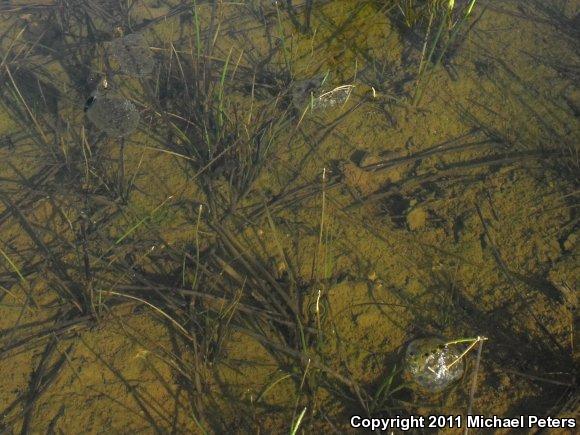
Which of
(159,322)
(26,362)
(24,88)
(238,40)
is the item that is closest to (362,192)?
(159,322)

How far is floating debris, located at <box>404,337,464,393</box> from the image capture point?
2051 mm

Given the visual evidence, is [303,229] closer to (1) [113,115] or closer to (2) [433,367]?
(2) [433,367]

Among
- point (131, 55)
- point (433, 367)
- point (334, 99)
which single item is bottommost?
point (433, 367)

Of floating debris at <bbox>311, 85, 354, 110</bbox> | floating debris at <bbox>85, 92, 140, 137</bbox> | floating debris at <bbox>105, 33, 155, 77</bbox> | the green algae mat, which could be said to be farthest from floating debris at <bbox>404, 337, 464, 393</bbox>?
floating debris at <bbox>105, 33, 155, 77</bbox>

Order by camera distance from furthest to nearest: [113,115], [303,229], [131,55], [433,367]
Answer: [131,55]
[113,115]
[303,229]
[433,367]

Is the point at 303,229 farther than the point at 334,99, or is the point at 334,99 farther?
the point at 334,99

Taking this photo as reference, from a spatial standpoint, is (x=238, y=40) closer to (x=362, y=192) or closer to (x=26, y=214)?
(x=362, y=192)

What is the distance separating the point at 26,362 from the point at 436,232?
6.75ft

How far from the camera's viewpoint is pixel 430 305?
2.26 metres

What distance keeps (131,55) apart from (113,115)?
2.01 ft

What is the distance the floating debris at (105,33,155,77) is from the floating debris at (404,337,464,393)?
2.47m

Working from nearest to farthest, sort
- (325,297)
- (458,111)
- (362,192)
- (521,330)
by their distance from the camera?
(521,330), (325,297), (362,192), (458,111)

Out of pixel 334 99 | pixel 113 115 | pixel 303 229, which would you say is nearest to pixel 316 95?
pixel 334 99

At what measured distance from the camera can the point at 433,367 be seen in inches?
81.4
